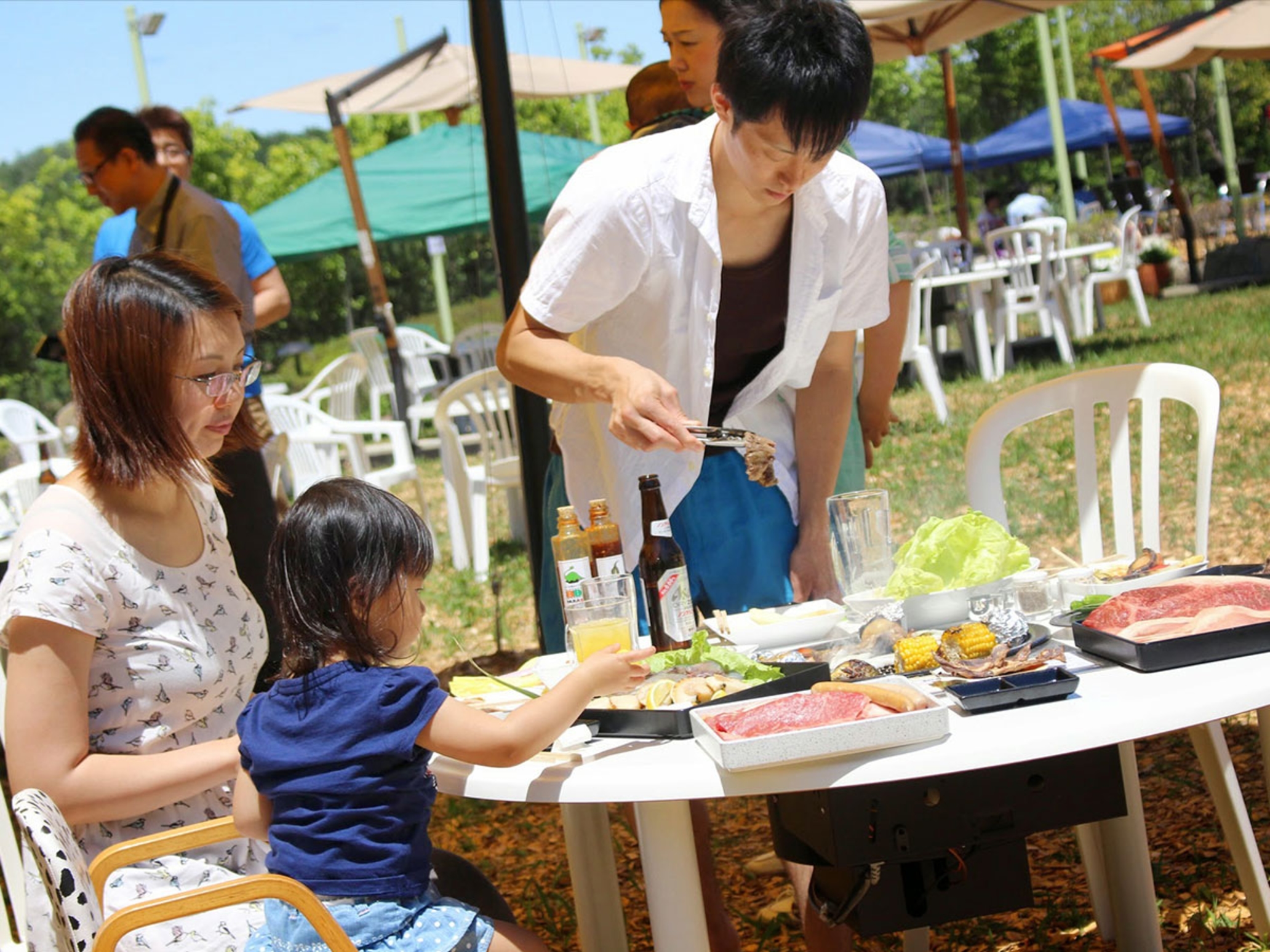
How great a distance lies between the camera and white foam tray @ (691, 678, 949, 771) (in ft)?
4.60

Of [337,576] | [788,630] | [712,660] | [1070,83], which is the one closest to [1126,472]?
[788,630]

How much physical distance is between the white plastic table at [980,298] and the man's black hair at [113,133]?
22.5 ft

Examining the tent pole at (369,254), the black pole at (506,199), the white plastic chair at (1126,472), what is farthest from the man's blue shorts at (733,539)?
the tent pole at (369,254)

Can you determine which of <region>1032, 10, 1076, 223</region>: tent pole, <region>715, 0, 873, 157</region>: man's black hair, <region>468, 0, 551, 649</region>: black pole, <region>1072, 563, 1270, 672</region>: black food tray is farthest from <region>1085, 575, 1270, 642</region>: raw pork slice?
<region>1032, 10, 1076, 223</region>: tent pole

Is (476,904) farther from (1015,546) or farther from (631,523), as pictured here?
(1015,546)

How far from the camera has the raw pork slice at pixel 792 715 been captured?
1476 millimetres

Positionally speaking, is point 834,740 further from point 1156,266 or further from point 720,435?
point 1156,266

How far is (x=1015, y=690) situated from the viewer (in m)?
1.52

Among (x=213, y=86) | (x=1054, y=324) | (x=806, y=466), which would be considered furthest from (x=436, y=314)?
(x=806, y=466)

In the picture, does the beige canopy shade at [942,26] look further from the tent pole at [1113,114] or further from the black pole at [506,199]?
the black pole at [506,199]

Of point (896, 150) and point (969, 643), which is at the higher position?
point (896, 150)

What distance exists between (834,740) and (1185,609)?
0.59 m

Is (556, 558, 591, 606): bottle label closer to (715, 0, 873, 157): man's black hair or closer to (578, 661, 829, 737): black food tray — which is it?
(578, 661, 829, 737): black food tray

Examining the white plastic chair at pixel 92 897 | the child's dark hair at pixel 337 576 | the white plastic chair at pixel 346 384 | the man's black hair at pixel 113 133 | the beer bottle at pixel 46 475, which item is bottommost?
the white plastic chair at pixel 92 897
